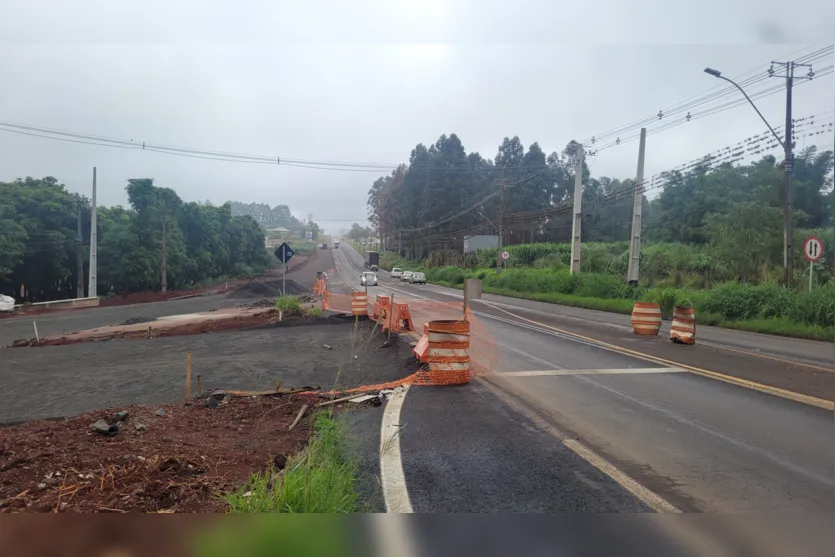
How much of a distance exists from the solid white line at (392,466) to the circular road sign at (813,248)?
2.81 m

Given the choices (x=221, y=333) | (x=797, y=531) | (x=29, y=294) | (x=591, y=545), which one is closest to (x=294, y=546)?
(x=591, y=545)

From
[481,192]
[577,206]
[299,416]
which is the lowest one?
[299,416]

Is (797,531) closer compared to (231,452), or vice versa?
(797,531)

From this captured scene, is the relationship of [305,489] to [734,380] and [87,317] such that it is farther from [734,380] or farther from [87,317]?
[87,317]

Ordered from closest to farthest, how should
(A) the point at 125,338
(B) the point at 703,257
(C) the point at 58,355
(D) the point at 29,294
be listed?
1. (C) the point at 58,355
2. (A) the point at 125,338
3. (B) the point at 703,257
4. (D) the point at 29,294

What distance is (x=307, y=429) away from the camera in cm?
485

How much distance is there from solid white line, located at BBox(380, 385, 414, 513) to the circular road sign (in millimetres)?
2811

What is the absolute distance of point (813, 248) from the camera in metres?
3.20

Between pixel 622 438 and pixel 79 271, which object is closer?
pixel 622 438

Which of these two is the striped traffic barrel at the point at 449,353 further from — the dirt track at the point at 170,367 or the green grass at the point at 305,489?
the green grass at the point at 305,489

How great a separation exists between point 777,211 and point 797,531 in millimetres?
2470

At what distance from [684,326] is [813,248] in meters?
8.44

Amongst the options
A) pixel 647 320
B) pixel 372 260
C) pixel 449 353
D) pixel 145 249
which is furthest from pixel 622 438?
pixel 647 320

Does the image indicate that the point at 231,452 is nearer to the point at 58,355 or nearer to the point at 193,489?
the point at 193,489
